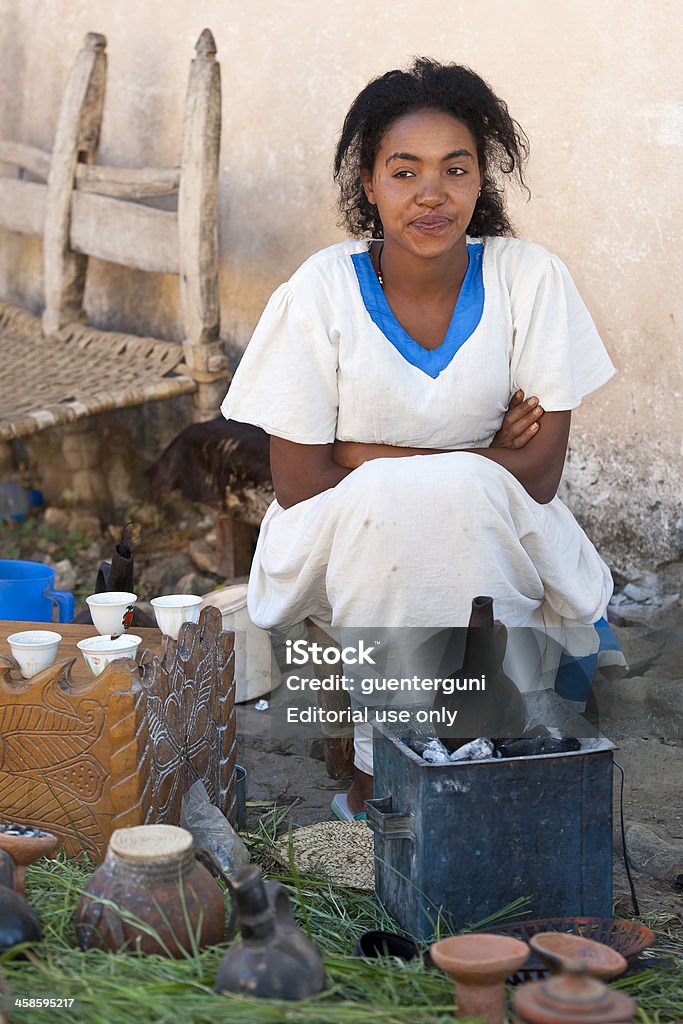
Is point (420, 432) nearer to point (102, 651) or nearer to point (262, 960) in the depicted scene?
point (102, 651)

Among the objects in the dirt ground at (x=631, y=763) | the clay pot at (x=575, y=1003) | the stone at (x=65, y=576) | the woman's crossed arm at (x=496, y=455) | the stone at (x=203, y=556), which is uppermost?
the woman's crossed arm at (x=496, y=455)

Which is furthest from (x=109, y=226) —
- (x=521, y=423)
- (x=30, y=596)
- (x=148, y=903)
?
(x=148, y=903)

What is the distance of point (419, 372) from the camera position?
3.02 meters

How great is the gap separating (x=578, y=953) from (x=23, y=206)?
4538 millimetres

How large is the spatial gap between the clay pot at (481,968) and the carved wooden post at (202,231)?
10.7 feet

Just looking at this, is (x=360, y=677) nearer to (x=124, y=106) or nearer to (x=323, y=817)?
(x=323, y=817)

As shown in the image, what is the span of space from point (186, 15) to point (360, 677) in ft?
11.1

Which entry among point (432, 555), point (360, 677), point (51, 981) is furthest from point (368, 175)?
point (51, 981)

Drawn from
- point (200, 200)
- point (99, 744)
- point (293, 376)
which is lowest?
point (99, 744)

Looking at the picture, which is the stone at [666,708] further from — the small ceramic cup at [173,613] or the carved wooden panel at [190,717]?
the small ceramic cup at [173,613]

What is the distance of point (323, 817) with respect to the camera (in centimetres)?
304

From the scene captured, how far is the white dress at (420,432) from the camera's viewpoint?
2768 millimetres

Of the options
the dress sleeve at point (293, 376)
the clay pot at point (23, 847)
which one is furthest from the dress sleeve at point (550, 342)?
the clay pot at point (23, 847)

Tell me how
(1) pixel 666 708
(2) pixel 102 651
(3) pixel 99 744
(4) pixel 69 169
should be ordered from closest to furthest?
(3) pixel 99 744
(2) pixel 102 651
(1) pixel 666 708
(4) pixel 69 169
